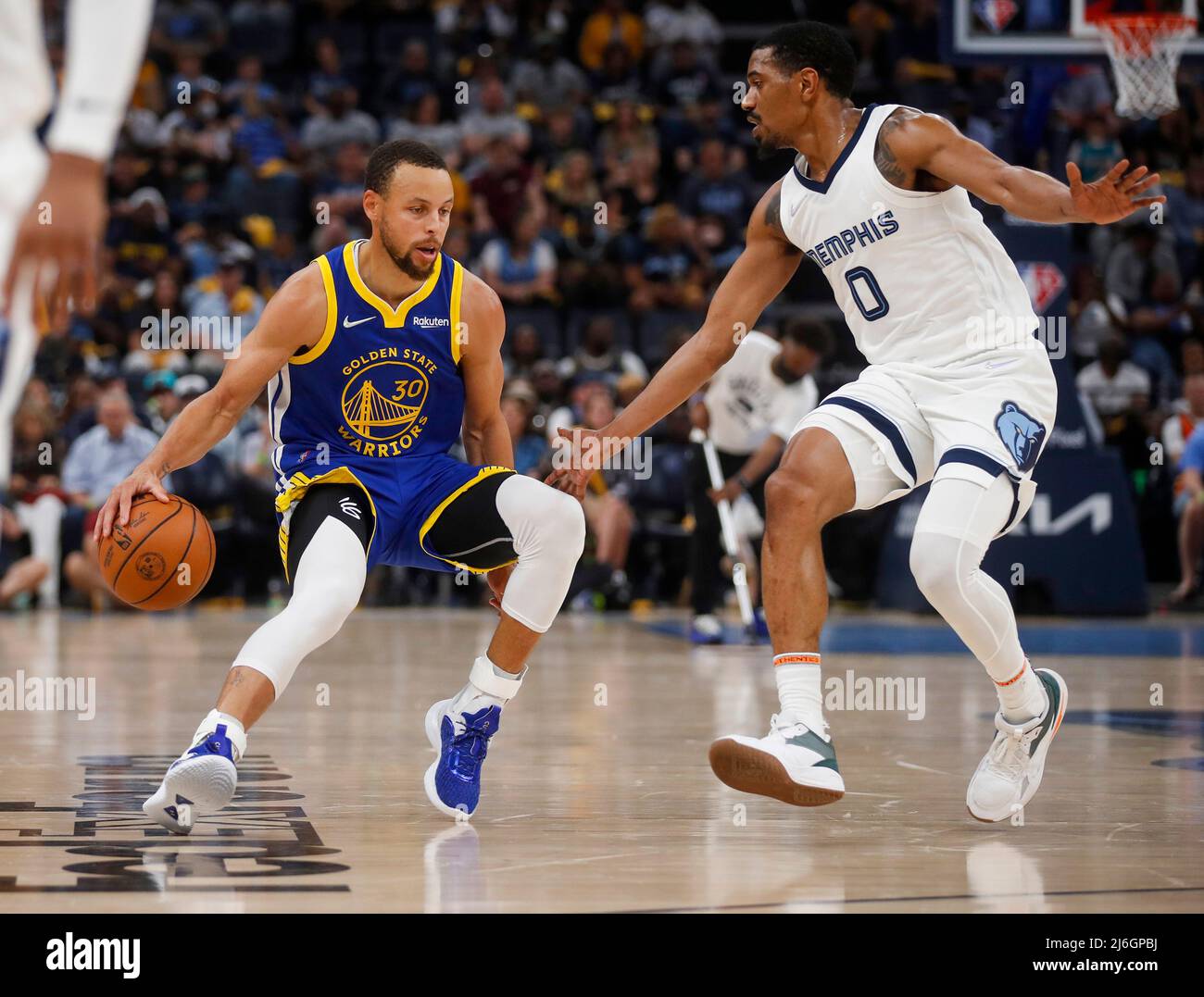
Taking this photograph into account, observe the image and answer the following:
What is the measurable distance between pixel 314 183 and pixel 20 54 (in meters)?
11.7

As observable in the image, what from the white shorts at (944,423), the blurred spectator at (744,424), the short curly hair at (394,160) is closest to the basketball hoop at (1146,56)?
the blurred spectator at (744,424)

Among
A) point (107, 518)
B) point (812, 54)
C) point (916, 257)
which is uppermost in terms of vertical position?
point (812, 54)

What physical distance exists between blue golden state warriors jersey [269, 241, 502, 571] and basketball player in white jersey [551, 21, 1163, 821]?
38 cm

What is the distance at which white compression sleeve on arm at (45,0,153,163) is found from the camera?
286 cm

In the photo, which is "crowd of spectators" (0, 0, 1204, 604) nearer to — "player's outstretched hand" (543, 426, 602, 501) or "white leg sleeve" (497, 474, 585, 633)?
"player's outstretched hand" (543, 426, 602, 501)

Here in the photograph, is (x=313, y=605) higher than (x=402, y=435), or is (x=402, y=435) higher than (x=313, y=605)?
(x=402, y=435)

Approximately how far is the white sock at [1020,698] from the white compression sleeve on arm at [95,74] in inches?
104

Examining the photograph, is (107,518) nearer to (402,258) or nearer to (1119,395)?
(402,258)

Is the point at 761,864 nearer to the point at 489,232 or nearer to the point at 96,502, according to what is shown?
the point at 96,502

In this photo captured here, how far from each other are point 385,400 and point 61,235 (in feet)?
5.70

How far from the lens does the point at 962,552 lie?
4.30m

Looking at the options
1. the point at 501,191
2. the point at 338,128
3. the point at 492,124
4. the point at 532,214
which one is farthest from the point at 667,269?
the point at 338,128

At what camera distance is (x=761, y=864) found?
148 inches
